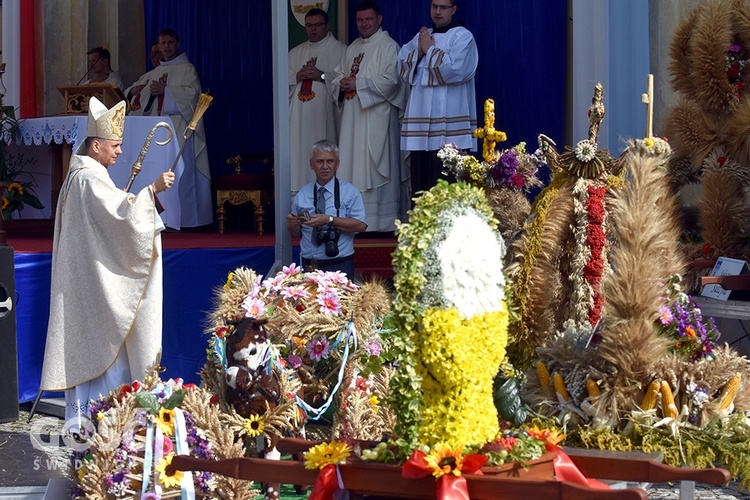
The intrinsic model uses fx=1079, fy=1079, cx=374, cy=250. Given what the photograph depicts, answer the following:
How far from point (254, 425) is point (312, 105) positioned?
572 cm

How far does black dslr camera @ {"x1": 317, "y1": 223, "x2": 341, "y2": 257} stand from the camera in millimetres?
7074

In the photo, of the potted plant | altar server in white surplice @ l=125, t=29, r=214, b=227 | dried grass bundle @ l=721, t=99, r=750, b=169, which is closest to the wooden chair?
altar server in white surplice @ l=125, t=29, r=214, b=227

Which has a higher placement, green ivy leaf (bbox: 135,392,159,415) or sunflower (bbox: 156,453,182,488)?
green ivy leaf (bbox: 135,392,159,415)

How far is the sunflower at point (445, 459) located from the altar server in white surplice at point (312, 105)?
720cm

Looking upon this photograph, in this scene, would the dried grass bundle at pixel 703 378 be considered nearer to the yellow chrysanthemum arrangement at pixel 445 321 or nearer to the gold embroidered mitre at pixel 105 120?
the yellow chrysanthemum arrangement at pixel 445 321

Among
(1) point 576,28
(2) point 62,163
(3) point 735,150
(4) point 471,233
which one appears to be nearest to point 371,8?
(1) point 576,28

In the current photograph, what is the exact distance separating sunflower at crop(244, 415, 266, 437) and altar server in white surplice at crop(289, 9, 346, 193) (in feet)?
17.8

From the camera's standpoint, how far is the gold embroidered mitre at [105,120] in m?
6.15

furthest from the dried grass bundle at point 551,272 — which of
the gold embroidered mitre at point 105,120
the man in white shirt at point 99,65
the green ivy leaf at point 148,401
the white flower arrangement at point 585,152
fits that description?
the man in white shirt at point 99,65

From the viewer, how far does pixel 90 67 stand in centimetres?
1088

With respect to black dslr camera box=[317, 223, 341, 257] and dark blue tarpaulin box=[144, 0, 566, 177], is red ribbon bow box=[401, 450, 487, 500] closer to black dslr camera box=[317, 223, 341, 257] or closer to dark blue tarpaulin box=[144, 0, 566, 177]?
black dslr camera box=[317, 223, 341, 257]

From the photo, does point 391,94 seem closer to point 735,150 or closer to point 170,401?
Result: point 735,150

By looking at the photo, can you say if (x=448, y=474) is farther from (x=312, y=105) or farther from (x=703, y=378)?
(x=312, y=105)

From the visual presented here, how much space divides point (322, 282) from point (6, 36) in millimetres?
7211
